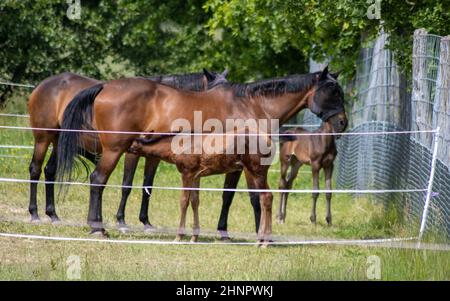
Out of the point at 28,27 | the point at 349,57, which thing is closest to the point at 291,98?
the point at 349,57

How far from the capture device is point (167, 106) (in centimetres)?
1119

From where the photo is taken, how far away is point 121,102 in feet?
36.6

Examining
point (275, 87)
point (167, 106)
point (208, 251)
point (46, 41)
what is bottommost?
point (208, 251)

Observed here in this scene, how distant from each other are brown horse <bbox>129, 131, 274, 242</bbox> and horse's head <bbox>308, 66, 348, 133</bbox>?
1037mm

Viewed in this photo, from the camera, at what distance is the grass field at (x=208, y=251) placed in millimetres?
8367

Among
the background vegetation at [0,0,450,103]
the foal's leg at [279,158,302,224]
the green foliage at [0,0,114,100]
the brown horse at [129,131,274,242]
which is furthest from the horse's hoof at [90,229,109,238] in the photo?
the green foliage at [0,0,114,100]

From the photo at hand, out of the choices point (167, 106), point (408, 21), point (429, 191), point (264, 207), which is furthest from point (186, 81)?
point (429, 191)

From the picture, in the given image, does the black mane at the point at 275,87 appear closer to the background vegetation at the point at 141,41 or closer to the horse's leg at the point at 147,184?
the horse's leg at the point at 147,184

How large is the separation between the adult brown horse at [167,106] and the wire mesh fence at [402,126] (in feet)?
3.57

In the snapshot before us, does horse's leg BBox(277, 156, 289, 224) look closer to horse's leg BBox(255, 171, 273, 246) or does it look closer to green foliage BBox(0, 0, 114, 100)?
horse's leg BBox(255, 171, 273, 246)

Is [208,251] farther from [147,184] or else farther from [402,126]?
[402,126]

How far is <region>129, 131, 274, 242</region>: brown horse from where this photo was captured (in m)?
10.4

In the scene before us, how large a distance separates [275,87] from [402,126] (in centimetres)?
301

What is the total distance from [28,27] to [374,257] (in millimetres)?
12649
